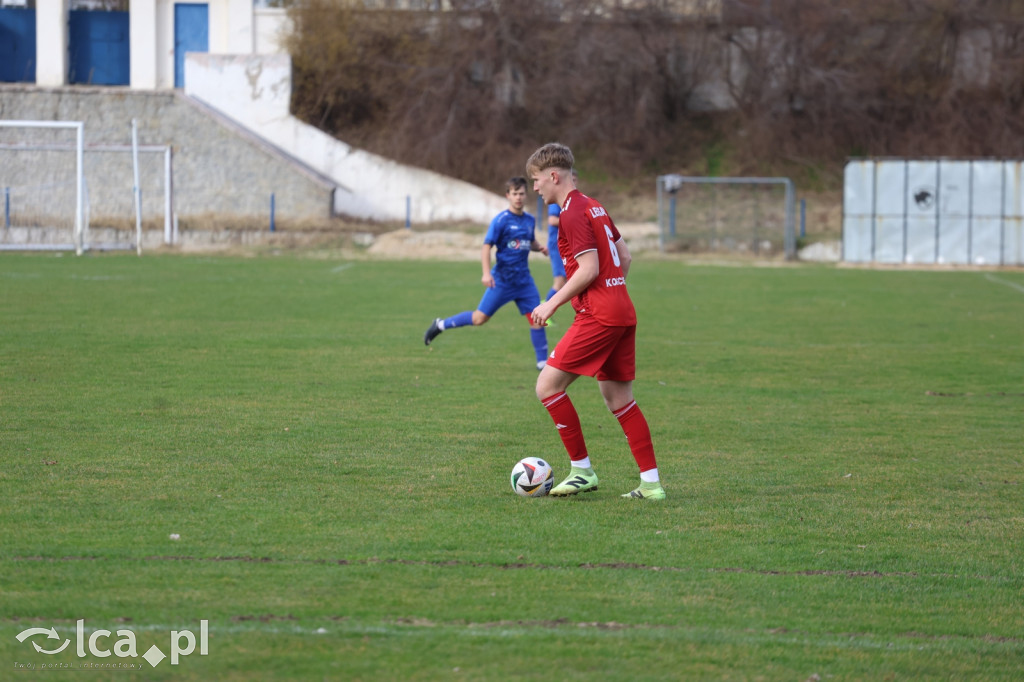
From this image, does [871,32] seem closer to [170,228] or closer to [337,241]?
[337,241]

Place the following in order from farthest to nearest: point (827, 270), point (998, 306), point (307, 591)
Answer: point (827, 270), point (998, 306), point (307, 591)

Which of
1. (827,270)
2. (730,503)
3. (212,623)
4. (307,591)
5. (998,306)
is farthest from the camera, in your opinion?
(827,270)

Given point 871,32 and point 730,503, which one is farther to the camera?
point 871,32

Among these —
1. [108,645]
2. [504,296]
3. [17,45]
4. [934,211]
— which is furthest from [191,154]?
[108,645]

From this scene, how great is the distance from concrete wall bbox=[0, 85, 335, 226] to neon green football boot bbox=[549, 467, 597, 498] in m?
30.3

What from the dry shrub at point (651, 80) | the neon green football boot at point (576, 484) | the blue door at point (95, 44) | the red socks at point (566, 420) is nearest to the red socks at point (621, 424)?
the red socks at point (566, 420)

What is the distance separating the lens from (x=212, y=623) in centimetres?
381

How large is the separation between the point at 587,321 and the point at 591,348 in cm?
15

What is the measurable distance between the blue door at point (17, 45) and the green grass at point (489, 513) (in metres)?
32.3

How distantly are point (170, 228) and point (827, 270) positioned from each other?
19021mm

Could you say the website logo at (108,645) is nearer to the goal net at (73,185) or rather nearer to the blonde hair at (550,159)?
the blonde hair at (550,159)

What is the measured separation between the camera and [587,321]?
18.9 feet

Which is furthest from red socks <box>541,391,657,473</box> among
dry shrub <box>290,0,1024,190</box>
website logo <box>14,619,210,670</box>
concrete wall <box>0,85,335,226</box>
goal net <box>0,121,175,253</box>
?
dry shrub <box>290,0,1024,190</box>

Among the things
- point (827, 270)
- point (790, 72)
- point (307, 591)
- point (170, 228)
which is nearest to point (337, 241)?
point (170, 228)
